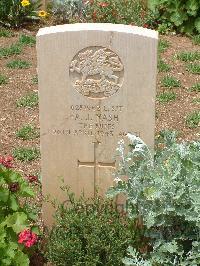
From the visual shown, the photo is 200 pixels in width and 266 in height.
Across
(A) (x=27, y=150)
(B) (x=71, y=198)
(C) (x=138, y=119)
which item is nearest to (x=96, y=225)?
(B) (x=71, y=198)

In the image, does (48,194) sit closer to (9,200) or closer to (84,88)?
(9,200)

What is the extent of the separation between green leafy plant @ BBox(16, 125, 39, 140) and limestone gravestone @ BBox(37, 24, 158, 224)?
171cm

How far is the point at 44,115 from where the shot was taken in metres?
4.18

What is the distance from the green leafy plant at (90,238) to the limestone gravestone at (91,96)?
32 centimetres

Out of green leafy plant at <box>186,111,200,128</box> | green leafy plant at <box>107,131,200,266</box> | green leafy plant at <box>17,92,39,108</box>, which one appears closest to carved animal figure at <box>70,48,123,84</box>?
green leafy plant at <box>107,131,200,266</box>

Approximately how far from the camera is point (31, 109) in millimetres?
6645

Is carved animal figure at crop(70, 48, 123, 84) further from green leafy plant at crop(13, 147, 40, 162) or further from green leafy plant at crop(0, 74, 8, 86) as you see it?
green leafy plant at crop(0, 74, 8, 86)

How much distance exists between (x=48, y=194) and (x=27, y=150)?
56.3 inches

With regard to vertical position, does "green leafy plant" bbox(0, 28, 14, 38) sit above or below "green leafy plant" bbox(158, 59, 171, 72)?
above

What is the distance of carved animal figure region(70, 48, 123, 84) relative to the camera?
3.97 meters

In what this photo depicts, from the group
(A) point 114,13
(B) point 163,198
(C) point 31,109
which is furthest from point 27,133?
(A) point 114,13

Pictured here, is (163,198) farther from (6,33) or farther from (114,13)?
(6,33)

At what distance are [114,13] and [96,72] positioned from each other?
483 centimetres

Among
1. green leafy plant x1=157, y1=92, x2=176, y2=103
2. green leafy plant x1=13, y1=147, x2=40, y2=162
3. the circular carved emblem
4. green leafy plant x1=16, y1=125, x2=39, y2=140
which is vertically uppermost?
the circular carved emblem
